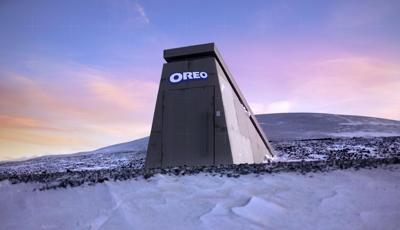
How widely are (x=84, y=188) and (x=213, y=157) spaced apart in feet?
16.8

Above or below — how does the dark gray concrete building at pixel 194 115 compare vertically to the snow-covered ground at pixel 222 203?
above

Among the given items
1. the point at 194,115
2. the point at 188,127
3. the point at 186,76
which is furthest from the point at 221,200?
the point at 186,76

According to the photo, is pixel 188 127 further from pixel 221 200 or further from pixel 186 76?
pixel 221 200

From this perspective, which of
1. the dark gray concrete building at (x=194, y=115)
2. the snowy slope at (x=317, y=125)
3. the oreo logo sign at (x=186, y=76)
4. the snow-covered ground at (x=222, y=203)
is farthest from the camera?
the snowy slope at (x=317, y=125)

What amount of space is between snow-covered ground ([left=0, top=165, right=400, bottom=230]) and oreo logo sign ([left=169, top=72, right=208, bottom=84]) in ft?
18.2

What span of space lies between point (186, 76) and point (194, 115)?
1.43 metres

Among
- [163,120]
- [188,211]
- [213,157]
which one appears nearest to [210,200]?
[188,211]

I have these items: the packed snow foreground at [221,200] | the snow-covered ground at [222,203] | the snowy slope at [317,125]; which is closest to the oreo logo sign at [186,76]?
the packed snow foreground at [221,200]

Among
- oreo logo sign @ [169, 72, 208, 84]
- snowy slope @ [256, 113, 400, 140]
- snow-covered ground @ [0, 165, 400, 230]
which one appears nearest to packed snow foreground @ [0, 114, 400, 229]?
snow-covered ground @ [0, 165, 400, 230]

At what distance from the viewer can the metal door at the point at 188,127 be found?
1008 centimetres

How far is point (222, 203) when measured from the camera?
4168 millimetres

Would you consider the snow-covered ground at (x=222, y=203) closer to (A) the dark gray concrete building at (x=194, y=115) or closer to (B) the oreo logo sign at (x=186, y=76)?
(A) the dark gray concrete building at (x=194, y=115)

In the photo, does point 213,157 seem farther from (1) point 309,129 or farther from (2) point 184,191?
(1) point 309,129

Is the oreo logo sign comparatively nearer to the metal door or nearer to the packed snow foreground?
the metal door
